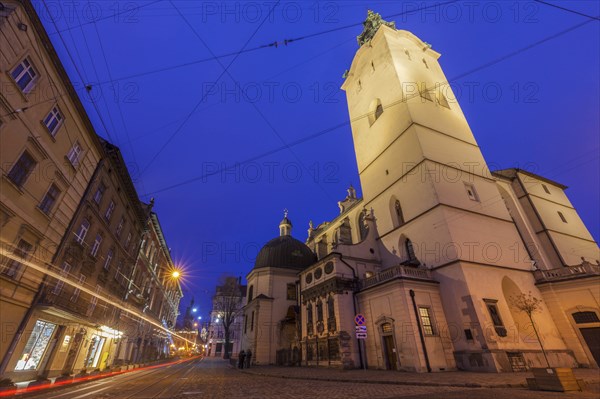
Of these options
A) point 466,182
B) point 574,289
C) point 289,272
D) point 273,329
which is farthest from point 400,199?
point 273,329

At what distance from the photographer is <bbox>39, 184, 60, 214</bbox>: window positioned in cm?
1587

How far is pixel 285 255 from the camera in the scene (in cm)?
3903

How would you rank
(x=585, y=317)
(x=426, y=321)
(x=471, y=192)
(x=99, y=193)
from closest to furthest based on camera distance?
(x=426, y=321) < (x=585, y=317) < (x=99, y=193) < (x=471, y=192)

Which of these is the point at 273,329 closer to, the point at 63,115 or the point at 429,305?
the point at 429,305

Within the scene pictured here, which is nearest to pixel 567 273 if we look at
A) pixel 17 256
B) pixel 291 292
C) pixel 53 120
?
pixel 291 292

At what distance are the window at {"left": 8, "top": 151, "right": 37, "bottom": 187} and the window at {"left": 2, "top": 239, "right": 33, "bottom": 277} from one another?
123 inches

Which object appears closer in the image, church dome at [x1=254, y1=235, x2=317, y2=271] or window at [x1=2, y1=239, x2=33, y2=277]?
window at [x1=2, y1=239, x2=33, y2=277]

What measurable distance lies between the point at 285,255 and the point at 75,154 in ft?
87.7

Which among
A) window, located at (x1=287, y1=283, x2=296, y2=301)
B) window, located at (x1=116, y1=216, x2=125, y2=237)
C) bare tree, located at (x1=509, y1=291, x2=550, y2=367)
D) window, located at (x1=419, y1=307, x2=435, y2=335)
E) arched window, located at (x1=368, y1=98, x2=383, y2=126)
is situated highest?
arched window, located at (x1=368, y1=98, x2=383, y2=126)

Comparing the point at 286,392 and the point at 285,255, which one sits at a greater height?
the point at 285,255

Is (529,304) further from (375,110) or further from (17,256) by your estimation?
(17,256)

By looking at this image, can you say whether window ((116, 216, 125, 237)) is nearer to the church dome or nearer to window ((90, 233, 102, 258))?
window ((90, 233, 102, 258))

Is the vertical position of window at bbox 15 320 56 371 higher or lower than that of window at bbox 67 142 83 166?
lower

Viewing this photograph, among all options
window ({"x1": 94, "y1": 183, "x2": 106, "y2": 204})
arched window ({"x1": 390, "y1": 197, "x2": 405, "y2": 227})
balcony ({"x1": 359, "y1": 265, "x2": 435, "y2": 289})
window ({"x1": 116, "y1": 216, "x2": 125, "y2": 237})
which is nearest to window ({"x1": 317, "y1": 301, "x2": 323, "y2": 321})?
balcony ({"x1": 359, "y1": 265, "x2": 435, "y2": 289})
